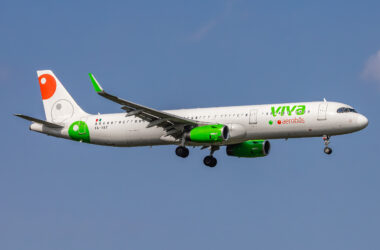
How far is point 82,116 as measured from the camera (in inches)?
2608

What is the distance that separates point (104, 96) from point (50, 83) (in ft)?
53.4

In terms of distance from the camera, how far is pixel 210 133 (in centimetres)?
5797

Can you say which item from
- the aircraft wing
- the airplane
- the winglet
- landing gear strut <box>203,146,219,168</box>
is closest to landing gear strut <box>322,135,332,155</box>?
Result: the airplane

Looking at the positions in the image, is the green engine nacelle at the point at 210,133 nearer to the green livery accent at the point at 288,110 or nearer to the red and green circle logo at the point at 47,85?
the green livery accent at the point at 288,110

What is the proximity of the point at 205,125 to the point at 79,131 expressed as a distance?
36.6 ft

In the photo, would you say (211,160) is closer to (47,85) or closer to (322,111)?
(322,111)

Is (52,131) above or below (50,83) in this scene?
below

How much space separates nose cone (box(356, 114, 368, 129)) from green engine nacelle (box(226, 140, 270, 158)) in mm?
9292

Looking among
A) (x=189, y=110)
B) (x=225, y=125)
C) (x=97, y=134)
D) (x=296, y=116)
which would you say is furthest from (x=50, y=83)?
(x=296, y=116)

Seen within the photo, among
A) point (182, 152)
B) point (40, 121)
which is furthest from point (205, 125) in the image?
point (40, 121)

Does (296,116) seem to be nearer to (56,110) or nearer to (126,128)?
(126,128)

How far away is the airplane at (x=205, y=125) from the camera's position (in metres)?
57.2

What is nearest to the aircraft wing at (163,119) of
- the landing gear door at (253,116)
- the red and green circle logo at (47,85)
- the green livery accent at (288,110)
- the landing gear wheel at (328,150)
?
the landing gear door at (253,116)

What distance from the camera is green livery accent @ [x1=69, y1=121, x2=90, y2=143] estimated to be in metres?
64.5
